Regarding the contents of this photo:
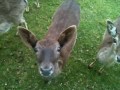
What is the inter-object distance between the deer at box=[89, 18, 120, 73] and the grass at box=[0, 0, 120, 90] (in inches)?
17.1

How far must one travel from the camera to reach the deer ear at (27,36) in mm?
5289

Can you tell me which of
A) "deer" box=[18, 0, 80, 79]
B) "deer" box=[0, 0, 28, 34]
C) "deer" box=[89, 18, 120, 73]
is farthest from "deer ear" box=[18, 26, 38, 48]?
"deer" box=[89, 18, 120, 73]

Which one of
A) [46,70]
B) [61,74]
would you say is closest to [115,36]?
[61,74]

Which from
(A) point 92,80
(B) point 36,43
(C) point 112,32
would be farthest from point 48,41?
(A) point 92,80

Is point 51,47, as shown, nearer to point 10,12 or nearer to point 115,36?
point 115,36

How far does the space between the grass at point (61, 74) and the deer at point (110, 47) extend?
434 mm

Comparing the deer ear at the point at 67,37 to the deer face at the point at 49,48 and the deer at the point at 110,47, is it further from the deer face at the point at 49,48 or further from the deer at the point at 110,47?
the deer at the point at 110,47

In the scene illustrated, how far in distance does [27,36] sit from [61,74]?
1610mm

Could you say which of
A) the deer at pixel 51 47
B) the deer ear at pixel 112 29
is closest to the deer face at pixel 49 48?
the deer at pixel 51 47

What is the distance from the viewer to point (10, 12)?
20.9 ft

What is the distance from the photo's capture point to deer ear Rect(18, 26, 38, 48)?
529 centimetres

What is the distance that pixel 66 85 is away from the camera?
21.1ft

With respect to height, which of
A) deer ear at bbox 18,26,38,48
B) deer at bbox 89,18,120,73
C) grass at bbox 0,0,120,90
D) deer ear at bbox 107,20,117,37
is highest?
deer ear at bbox 18,26,38,48

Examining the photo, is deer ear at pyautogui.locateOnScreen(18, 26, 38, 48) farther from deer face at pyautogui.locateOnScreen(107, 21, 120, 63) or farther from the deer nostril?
deer face at pyautogui.locateOnScreen(107, 21, 120, 63)
